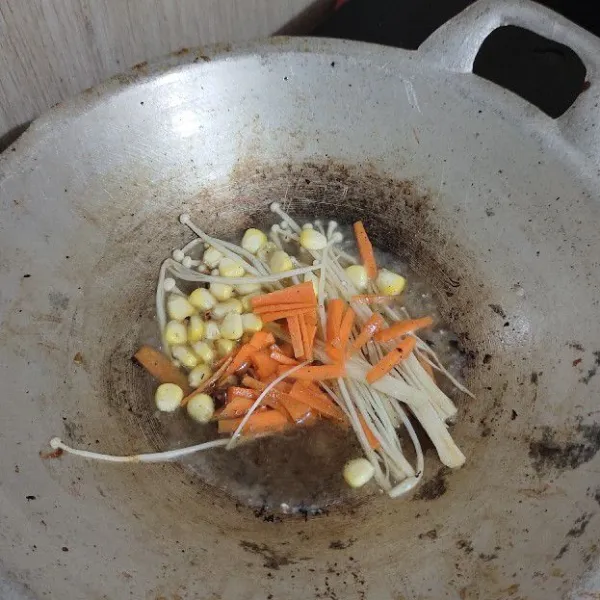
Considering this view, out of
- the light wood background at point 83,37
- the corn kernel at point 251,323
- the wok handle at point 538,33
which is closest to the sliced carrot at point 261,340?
the corn kernel at point 251,323

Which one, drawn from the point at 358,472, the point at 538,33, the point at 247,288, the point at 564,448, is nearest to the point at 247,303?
the point at 247,288

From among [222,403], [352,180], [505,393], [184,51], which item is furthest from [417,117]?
[222,403]

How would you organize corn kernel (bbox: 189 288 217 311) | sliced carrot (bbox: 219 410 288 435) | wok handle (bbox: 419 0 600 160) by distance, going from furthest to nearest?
corn kernel (bbox: 189 288 217 311)
sliced carrot (bbox: 219 410 288 435)
wok handle (bbox: 419 0 600 160)

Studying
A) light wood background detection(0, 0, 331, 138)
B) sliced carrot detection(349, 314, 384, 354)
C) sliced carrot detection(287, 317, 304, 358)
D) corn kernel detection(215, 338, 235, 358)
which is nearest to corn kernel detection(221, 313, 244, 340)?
corn kernel detection(215, 338, 235, 358)

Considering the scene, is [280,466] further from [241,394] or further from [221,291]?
[221,291]

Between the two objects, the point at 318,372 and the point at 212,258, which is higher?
the point at 212,258

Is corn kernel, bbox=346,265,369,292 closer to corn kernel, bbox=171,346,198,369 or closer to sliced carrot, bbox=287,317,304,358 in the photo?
sliced carrot, bbox=287,317,304,358

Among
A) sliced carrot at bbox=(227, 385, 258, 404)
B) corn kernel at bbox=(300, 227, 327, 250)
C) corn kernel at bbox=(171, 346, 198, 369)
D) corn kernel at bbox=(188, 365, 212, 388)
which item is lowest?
sliced carrot at bbox=(227, 385, 258, 404)
